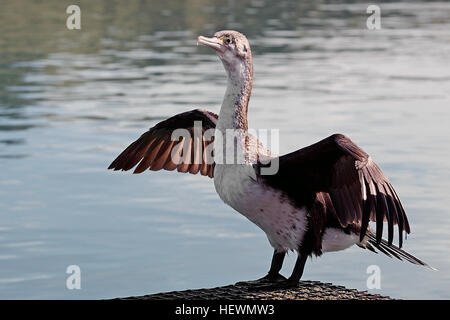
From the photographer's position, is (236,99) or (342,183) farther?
(236,99)

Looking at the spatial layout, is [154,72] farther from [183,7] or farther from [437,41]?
[183,7]

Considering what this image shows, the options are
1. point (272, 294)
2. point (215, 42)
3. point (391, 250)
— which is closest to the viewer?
point (272, 294)

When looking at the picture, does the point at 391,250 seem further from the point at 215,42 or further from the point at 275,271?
the point at 215,42

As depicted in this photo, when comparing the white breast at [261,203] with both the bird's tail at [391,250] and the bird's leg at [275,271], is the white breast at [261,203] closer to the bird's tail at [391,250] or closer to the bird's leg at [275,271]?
the bird's leg at [275,271]

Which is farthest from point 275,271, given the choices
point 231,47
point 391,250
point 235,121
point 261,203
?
point 231,47

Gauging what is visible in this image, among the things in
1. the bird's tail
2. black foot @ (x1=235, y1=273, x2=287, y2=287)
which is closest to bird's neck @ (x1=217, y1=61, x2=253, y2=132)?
black foot @ (x1=235, y1=273, x2=287, y2=287)

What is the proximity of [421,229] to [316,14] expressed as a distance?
34.4 metres

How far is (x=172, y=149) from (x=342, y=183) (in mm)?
2639

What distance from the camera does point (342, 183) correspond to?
8398 millimetres

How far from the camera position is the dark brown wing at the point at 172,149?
402 inches

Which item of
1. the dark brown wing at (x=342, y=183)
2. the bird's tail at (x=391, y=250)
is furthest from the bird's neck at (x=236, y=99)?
the bird's tail at (x=391, y=250)

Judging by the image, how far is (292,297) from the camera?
8.27m

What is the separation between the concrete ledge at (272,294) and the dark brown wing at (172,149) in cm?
218
